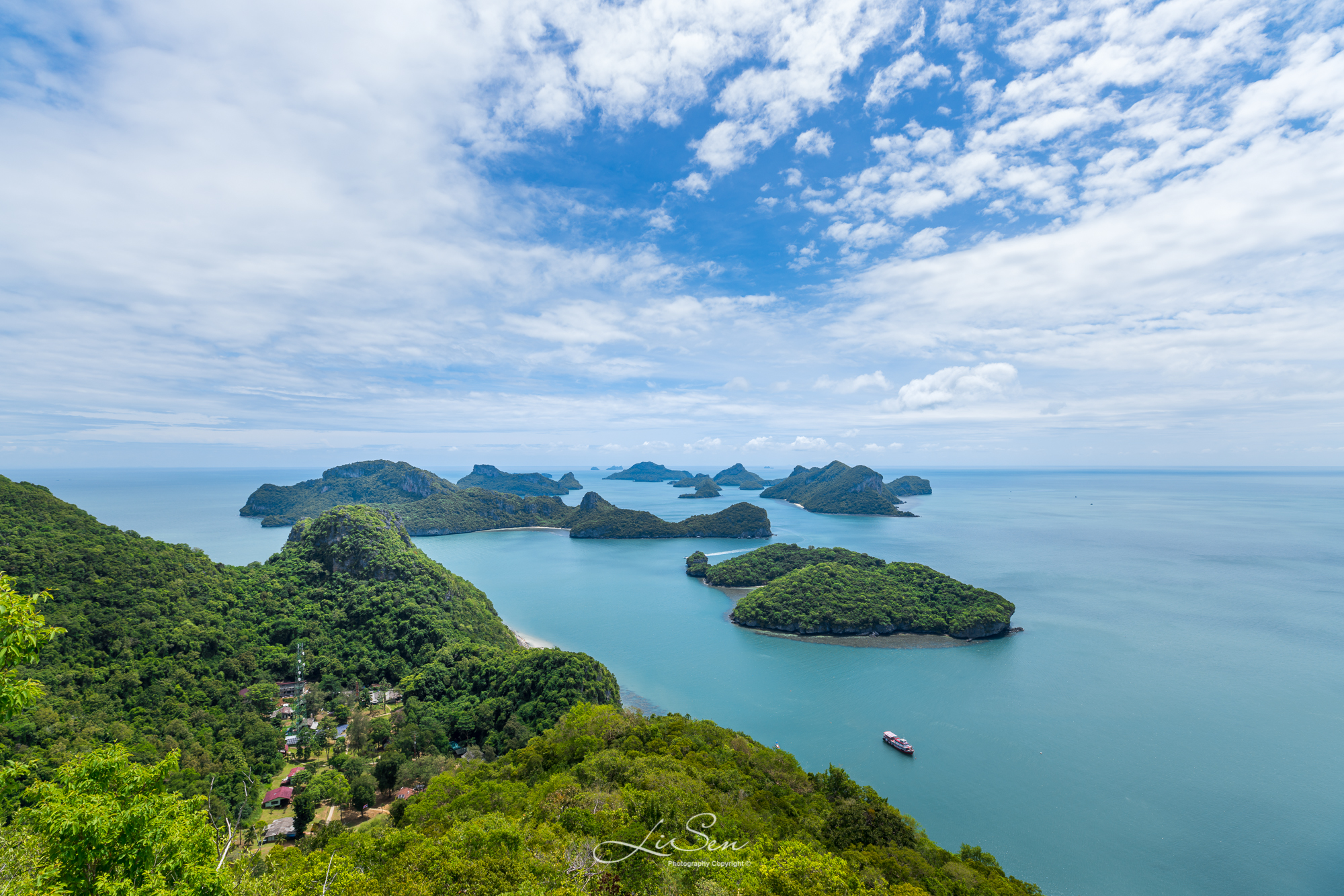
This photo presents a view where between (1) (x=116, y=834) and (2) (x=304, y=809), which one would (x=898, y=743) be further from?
(1) (x=116, y=834)

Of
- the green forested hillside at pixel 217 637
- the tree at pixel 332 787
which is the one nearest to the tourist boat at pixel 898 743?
the green forested hillside at pixel 217 637

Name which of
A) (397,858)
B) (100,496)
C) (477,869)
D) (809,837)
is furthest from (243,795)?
→ (100,496)

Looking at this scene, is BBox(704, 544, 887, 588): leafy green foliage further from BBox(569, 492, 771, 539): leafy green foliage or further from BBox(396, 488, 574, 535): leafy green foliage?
BBox(396, 488, 574, 535): leafy green foliage

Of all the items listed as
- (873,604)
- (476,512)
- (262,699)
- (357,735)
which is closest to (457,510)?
(476,512)

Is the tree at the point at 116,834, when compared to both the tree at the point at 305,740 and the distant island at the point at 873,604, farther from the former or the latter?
the distant island at the point at 873,604

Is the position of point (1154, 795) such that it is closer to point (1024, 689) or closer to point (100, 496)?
point (1024, 689)
